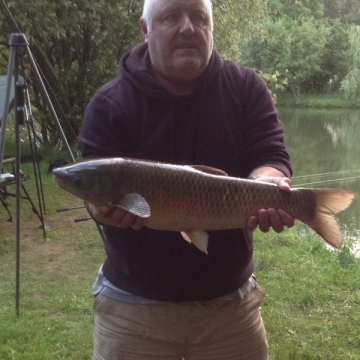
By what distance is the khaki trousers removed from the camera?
2031 millimetres

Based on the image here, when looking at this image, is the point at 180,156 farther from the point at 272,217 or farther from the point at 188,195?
the point at 272,217

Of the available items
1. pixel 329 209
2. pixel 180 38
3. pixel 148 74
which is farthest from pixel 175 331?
pixel 180 38

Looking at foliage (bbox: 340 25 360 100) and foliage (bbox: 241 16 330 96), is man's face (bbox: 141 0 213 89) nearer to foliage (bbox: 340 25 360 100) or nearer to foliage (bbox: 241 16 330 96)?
foliage (bbox: 340 25 360 100)

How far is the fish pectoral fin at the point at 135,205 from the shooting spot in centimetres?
179

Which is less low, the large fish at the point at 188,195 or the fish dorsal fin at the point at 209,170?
the fish dorsal fin at the point at 209,170

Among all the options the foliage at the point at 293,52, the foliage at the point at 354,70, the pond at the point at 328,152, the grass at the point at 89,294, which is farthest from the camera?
the foliage at the point at 293,52

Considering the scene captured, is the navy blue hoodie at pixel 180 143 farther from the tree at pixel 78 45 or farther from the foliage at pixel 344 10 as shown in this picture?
the foliage at pixel 344 10

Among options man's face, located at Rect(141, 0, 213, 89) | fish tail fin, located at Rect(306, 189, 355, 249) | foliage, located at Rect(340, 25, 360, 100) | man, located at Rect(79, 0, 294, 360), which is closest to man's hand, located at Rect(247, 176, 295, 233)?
man, located at Rect(79, 0, 294, 360)

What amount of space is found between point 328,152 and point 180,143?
15.7m

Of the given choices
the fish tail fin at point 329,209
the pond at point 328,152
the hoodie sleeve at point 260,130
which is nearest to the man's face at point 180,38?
the hoodie sleeve at point 260,130

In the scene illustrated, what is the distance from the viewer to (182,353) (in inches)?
82.0

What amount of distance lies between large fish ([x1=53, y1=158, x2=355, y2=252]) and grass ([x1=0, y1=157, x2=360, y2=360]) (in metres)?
2.11

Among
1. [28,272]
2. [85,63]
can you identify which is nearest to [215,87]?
[28,272]

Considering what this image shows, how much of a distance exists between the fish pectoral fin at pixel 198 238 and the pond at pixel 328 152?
22.3ft
